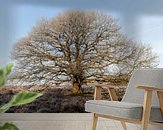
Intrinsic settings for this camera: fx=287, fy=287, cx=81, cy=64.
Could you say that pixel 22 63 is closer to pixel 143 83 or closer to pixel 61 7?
pixel 61 7

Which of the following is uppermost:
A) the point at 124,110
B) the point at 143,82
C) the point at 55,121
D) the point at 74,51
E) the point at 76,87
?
the point at 74,51

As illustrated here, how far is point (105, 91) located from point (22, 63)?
1.28 m

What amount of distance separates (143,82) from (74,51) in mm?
1547

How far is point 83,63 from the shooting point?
13.7 feet

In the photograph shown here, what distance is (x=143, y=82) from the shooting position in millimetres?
2891

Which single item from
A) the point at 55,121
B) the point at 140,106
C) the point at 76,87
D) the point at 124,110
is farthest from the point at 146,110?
the point at 76,87

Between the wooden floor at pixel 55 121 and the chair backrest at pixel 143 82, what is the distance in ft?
2.34

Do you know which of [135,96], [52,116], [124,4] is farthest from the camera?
[124,4]

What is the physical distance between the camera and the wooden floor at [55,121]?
352 centimetres

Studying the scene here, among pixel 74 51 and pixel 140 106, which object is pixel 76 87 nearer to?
pixel 74 51

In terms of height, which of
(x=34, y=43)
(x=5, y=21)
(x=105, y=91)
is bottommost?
(x=105, y=91)

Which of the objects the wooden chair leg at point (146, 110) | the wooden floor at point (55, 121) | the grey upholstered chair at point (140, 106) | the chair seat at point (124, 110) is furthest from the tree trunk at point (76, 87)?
the wooden chair leg at point (146, 110)

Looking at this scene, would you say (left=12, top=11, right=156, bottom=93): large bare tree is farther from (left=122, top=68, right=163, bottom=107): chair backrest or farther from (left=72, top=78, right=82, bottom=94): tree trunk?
(left=122, top=68, right=163, bottom=107): chair backrest

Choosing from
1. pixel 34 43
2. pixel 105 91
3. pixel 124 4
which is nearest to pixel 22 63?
pixel 34 43
